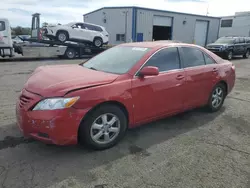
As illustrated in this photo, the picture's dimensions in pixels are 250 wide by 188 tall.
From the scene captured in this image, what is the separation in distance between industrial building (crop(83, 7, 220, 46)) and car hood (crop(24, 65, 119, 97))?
22.5 metres

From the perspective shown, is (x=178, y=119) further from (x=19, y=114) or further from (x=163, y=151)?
(x=19, y=114)

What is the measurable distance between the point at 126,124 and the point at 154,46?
1489 mm

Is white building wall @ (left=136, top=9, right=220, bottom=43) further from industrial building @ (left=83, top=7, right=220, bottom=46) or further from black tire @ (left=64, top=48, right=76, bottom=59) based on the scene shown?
black tire @ (left=64, top=48, right=76, bottom=59)

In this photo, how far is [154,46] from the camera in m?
3.77

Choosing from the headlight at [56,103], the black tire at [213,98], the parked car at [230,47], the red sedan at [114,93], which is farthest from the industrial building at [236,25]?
the headlight at [56,103]

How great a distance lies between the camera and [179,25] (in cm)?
2878

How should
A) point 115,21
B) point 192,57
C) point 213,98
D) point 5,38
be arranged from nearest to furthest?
point 192,57
point 213,98
point 5,38
point 115,21

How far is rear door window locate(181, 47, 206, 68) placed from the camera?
4.07 meters

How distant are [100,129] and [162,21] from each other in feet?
87.7

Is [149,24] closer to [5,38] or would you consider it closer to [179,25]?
[179,25]

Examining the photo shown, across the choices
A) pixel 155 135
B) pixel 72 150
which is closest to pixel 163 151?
pixel 155 135

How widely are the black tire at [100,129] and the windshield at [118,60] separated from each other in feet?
2.17

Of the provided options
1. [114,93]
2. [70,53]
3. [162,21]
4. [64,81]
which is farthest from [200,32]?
[64,81]

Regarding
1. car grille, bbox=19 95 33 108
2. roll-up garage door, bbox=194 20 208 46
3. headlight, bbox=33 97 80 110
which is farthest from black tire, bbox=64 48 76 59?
roll-up garage door, bbox=194 20 208 46
